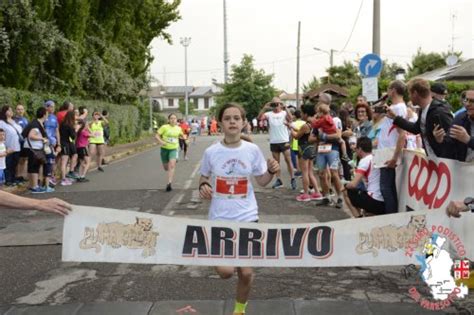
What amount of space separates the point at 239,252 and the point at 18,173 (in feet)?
35.5

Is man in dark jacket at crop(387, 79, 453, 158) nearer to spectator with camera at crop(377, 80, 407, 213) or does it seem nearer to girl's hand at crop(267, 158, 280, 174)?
spectator with camera at crop(377, 80, 407, 213)

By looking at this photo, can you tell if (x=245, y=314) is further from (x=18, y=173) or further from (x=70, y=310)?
(x=18, y=173)

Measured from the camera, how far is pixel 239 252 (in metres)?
4.41

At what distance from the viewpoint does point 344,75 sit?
5925 centimetres

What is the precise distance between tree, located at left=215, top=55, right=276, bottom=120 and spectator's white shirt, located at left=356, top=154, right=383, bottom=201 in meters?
57.6

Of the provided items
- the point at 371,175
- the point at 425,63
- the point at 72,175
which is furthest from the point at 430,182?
the point at 425,63

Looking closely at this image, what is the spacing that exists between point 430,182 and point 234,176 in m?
2.46

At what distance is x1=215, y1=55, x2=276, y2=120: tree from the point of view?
65125 mm

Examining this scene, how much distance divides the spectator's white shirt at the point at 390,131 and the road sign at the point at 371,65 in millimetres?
5654

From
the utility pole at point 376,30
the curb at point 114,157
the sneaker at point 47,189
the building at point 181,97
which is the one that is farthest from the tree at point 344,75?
the building at point 181,97

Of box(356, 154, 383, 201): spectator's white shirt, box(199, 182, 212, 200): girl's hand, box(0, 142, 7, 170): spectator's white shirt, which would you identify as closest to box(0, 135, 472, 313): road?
box(356, 154, 383, 201): spectator's white shirt

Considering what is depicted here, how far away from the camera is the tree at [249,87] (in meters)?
65.1

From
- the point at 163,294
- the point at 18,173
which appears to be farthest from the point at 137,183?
the point at 163,294

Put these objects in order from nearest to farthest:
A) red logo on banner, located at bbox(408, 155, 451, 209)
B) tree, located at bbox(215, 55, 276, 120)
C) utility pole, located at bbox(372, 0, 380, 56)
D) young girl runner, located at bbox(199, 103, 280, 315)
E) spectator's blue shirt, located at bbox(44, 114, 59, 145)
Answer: young girl runner, located at bbox(199, 103, 280, 315)
red logo on banner, located at bbox(408, 155, 451, 209)
spectator's blue shirt, located at bbox(44, 114, 59, 145)
utility pole, located at bbox(372, 0, 380, 56)
tree, located at bbox(215, 55, 276, 120)
